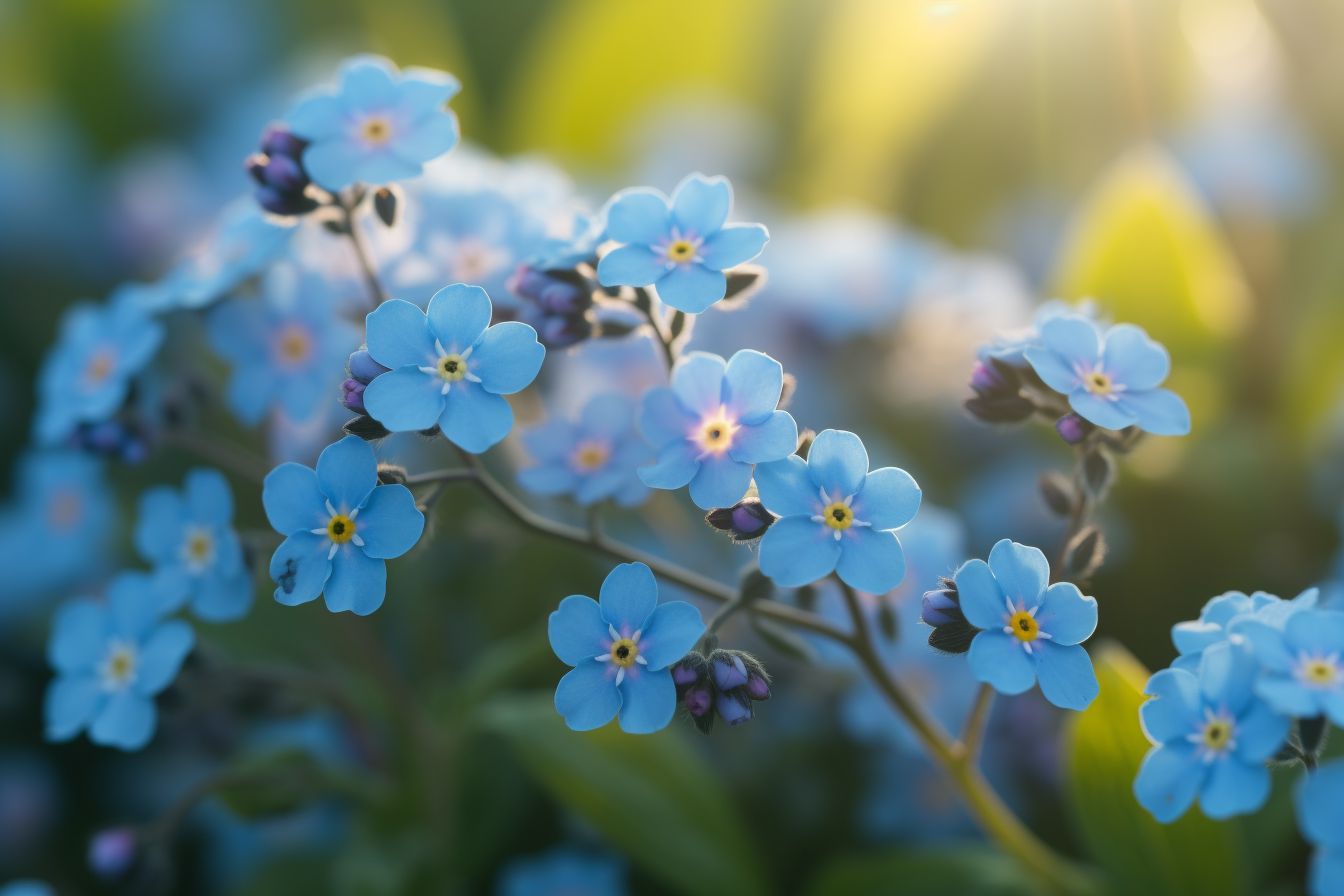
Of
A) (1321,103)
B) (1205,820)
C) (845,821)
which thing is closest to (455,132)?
(1205,820)

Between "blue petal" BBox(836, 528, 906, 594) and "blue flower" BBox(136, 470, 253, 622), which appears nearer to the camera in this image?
"blue petal" BBox(836, 528, 906, 594)

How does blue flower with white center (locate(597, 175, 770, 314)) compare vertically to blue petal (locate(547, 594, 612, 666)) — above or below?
above

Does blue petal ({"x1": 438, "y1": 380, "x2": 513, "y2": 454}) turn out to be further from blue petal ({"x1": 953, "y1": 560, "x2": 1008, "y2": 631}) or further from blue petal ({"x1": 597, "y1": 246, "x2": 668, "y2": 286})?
blue petal ({"x1": 953, "y1": 560, "x2": 1008, "y2": 631})

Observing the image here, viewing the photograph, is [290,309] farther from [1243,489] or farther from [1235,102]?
[1235,102]

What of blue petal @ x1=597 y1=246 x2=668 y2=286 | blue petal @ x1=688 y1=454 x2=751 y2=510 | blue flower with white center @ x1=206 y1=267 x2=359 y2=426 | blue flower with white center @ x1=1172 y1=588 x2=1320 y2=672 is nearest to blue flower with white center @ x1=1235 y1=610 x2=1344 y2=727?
blue flower with white center @ x1=1172 y1=588 x2=1320 y2=672

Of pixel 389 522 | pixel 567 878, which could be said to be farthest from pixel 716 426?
pixel 567 878

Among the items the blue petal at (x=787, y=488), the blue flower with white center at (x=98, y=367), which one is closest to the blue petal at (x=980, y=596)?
the blue petal at (x=787, y=488)
